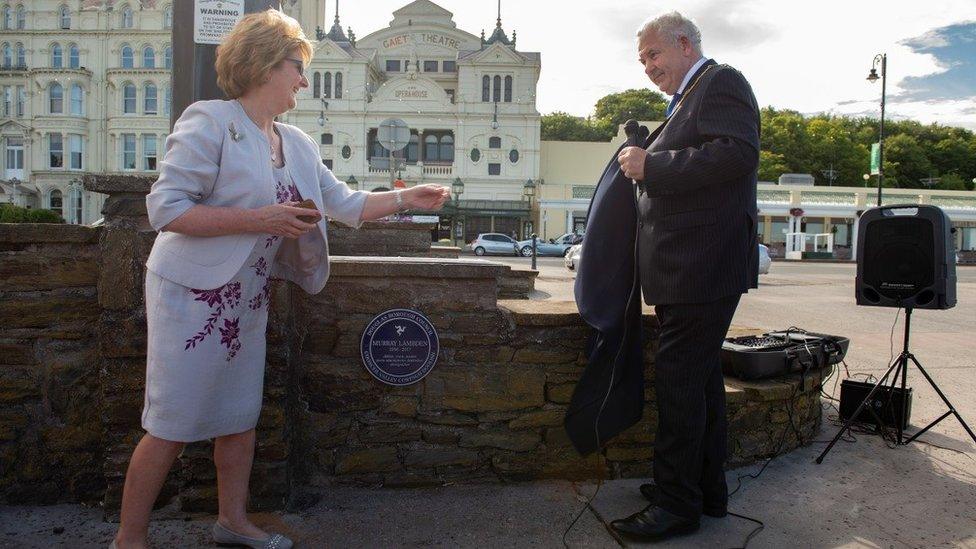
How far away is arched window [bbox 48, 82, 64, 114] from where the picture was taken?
52.6 meters

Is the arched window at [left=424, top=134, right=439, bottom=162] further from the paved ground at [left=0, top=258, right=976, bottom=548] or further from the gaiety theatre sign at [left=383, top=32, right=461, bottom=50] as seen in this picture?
the paved ground at [left=0, top=258, right=976, bottom=548]

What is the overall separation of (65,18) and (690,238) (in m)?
65.6

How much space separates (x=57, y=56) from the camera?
5422 centimetres

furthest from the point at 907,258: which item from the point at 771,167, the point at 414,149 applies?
the point at 771,167

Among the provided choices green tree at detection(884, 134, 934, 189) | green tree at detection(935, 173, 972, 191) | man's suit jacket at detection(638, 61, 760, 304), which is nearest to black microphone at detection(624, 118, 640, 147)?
man's suit jacket at detection(638, 61, 760, 304)

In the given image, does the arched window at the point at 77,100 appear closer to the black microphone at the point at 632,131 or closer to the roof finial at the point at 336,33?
the roof finial at the point at 336,33

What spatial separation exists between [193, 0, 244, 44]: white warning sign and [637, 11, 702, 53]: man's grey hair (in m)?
2.00

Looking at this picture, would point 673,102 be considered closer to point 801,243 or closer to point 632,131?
point 632,131

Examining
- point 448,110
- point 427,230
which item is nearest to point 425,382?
point 427,230

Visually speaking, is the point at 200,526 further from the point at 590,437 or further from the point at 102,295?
the point at 590,437

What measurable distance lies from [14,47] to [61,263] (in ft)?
213

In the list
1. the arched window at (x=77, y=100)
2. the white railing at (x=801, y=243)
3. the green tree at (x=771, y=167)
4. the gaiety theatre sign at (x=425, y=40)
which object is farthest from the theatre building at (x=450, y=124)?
the green tree at (x=771, y=167)

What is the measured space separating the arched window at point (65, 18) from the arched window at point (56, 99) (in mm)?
5541

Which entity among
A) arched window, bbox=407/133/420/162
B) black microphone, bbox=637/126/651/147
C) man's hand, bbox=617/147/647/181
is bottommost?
man's hand, bbox=617/147/647/181
